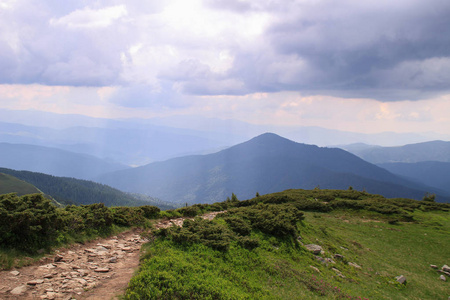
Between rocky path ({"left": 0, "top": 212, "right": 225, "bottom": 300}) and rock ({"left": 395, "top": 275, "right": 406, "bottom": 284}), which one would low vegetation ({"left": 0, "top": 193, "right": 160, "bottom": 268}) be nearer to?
rocky path ({"left": 0, "top": 212, "right": 225, "bottom": 300})

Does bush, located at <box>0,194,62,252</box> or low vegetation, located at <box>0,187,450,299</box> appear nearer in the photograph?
low vegetation, located at <box>0,187,450,299</box>

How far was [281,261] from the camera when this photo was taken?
13898 millimetres

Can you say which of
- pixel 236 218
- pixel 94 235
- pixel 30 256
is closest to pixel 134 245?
pixel 94 235

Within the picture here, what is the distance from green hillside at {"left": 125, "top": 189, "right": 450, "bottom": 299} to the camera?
9.55m

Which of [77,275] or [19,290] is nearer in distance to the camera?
[19,290]

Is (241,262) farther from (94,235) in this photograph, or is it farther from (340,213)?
(340,213)

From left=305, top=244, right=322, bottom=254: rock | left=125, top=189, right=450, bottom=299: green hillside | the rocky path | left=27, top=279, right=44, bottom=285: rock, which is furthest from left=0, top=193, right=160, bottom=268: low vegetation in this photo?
left=305, top=244, right=322, bottom=254: rock

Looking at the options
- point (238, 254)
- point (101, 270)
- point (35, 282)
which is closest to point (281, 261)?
point (238, 254)

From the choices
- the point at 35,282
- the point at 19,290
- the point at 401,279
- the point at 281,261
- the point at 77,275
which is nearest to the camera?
the point at 19,290

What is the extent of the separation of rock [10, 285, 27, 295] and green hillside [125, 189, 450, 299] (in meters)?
3.41

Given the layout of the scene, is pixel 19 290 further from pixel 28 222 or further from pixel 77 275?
pixel 28 222

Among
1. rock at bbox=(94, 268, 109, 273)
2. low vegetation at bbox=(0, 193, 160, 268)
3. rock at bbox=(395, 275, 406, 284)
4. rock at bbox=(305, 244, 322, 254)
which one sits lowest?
rock at bbox=(395, 275, 406, 284)

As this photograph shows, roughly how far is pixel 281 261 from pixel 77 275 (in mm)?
10542

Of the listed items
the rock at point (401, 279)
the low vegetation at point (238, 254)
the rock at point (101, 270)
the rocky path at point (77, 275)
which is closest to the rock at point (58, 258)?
the rocky path at point (77, 275)
